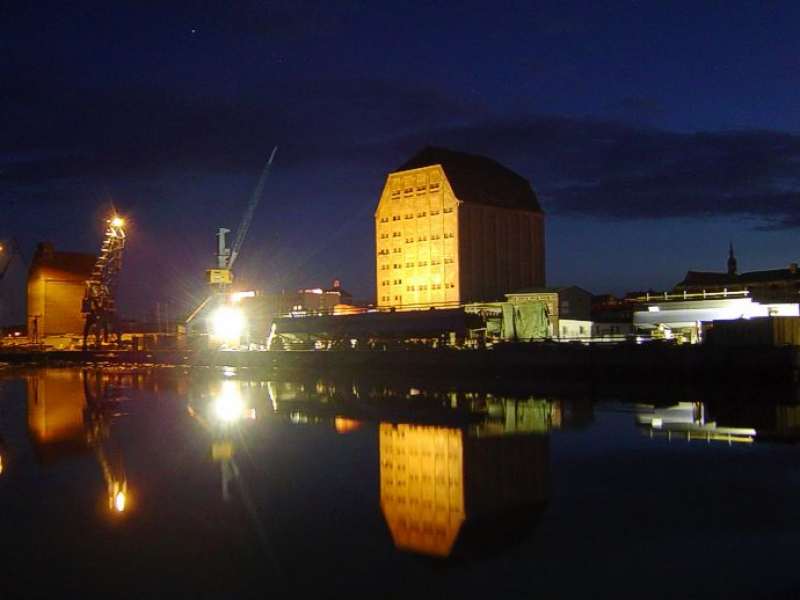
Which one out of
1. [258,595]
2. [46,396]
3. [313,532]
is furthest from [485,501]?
[46,396]

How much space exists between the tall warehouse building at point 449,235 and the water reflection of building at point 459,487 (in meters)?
34.4

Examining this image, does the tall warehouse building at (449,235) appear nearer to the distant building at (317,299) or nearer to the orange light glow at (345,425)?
the distant building at (317,299)

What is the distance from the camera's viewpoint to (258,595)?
834 centimetres

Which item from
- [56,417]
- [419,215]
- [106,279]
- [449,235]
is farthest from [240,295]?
[56,417]

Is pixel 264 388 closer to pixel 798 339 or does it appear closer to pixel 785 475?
pixel 798 339

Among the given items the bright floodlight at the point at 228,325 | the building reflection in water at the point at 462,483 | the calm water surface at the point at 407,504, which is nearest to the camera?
the calm water surface at the point at 407,504

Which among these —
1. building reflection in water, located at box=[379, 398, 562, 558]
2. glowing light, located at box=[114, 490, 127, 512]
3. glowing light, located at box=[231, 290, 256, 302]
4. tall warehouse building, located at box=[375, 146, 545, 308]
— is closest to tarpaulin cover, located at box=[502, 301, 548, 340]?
tall warehouse building, located at box=[375, 146, 545, 308]

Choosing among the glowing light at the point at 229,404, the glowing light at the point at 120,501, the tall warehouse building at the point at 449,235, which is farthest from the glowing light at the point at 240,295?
the glowing light at the point at 120,501

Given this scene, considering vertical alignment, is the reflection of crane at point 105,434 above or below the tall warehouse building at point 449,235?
below

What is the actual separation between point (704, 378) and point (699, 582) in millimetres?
23645

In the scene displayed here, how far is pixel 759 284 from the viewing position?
2126 inches

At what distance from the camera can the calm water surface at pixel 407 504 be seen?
29.0ft

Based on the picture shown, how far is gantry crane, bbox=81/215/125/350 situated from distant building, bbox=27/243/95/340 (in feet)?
57.2

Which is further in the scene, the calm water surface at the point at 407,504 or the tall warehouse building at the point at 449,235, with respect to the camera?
the tall warehouse building at the point at 449,235
